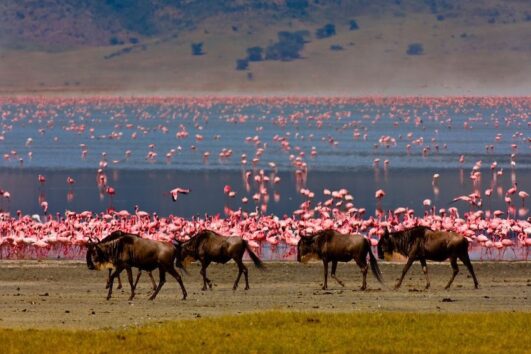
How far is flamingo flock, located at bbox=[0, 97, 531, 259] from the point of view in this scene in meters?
31.6

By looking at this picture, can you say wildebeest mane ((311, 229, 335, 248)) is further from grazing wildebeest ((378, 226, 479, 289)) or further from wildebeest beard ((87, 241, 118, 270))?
wildebeest beard ((87, 241, 118, 270))

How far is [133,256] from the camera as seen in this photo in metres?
22.1

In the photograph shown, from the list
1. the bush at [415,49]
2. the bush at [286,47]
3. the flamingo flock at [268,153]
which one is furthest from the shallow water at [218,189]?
the bush at [415,49]

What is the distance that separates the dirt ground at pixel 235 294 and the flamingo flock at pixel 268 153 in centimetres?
236

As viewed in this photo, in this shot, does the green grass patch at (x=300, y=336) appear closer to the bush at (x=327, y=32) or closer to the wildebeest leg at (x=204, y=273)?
the wildebeest leg at (x=204, y=273)

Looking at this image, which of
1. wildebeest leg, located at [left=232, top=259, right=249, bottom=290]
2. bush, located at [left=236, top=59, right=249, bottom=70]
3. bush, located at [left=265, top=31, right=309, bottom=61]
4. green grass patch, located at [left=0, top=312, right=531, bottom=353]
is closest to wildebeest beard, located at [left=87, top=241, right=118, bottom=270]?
wildebeest leg, located at [left=232, top=259, right=249, bottom=290]

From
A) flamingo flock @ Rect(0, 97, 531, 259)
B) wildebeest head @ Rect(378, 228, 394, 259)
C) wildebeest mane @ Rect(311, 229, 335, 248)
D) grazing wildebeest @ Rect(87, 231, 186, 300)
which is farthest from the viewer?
flamingo flock @ Rect(0, 97, 531, 259)

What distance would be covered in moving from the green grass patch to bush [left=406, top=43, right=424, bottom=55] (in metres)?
164

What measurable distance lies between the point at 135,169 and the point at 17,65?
127041 mm

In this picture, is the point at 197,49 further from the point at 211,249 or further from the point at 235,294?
the point at 235,294

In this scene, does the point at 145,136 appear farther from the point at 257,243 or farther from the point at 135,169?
the point at 257,243

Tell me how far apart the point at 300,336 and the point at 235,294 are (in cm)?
612

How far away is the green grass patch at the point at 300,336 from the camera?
1662 centimetres

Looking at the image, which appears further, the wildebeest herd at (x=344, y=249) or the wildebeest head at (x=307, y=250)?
the wildebeest head at (x=307, y=250)
